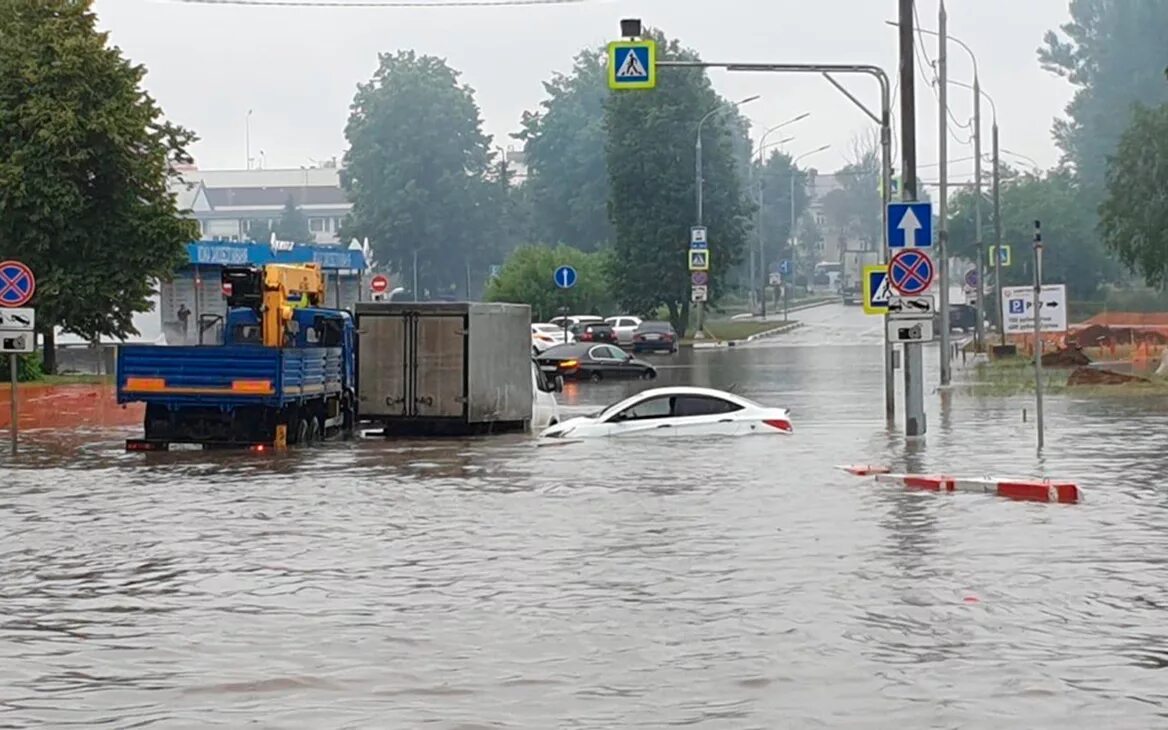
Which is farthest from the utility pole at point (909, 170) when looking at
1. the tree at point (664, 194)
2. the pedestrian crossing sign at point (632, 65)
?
the tree at point (664, 194)

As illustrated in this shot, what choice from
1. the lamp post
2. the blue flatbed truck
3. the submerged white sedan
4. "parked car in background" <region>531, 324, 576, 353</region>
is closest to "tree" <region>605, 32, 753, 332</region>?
the lamp post

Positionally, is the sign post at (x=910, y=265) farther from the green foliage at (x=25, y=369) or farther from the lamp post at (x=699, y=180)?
the lamp post at (x=699, y=180)

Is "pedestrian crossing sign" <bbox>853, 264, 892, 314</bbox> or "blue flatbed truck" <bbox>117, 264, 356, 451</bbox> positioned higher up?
"pedestrian crossing sign" <bbox>853, 264, 892, 314</bbox>

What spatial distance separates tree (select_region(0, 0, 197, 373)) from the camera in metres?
52.6

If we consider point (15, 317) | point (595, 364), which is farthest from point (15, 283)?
point (595, 364)

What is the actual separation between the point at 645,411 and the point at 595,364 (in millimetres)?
27078

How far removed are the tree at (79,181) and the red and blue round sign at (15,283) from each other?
22.9 metres

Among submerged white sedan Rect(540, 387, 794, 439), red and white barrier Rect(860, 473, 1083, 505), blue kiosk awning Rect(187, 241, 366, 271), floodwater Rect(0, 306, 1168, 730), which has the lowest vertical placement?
floodwater Rect(0, 306, 1168, 730)

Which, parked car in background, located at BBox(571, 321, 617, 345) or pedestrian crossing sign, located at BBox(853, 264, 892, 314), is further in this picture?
parked car in background, located at BBox(571, 321, 617, 345)

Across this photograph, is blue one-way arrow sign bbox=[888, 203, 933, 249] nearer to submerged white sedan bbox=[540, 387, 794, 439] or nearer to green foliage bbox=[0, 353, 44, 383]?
submerged white sedan bbox=[540, 387, 794, 439]

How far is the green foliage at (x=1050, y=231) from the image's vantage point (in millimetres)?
108938

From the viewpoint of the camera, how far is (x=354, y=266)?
302 feet

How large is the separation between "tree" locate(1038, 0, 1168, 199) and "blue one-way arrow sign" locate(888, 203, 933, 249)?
351 ft

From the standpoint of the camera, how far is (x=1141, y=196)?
75188 mm
